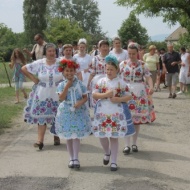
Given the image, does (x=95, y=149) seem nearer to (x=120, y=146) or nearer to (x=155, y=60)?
(x=120, y=146)

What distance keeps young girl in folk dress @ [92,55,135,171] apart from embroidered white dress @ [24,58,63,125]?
1.39 m

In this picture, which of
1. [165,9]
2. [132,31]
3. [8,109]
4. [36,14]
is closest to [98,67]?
[8,109]

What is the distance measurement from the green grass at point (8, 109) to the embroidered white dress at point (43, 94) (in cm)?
183

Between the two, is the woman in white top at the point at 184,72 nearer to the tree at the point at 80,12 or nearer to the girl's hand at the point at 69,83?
the girl's hand at the point at 69,83

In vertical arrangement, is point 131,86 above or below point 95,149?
above

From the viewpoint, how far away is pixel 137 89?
25.3ft

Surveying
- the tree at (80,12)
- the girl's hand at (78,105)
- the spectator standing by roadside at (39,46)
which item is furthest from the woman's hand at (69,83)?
the tree at (80,12)

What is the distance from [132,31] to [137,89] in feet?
212

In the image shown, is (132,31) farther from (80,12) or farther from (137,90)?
(137,90)

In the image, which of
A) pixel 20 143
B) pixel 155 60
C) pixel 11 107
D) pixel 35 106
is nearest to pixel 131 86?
pixel 35 106

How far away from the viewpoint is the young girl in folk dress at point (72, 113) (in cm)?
657

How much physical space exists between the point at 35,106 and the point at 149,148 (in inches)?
81.5

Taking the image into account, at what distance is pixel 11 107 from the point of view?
13.2 meters

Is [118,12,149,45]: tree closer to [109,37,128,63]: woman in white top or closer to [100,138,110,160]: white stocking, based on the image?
[109,37,128,63]: woman in white top
